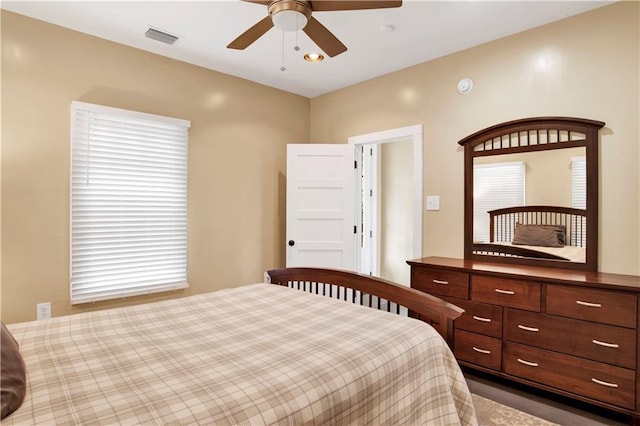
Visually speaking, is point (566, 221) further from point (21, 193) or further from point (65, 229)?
point (21, 193)

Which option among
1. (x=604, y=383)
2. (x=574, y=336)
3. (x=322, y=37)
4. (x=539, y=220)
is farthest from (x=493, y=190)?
(x=322, y=37)

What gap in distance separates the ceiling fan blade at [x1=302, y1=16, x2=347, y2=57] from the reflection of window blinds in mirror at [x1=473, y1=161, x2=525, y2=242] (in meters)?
1.68

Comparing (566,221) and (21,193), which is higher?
(21,193)

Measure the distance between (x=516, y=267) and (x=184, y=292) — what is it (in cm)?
296

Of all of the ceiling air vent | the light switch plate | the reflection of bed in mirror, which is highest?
the ceiling air vent

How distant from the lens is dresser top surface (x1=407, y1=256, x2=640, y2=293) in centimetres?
216

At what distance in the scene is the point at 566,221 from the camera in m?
2.69

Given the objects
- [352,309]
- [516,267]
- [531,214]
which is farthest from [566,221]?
[352,309]

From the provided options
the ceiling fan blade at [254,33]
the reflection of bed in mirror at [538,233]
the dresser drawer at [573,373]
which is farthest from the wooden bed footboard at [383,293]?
the ceiling fan blade at [254,33]

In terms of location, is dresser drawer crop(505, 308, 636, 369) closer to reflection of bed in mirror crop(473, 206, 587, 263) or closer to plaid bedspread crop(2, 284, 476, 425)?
reflection of bed in mirror crop(473, 206, 587, 263)

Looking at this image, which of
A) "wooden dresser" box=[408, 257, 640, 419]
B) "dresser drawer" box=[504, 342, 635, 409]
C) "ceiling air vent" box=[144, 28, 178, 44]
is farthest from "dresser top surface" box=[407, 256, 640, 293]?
"ceiling air vent" box=[144, 28, 178, 44]

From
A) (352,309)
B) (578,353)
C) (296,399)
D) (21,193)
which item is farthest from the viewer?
(21,193)

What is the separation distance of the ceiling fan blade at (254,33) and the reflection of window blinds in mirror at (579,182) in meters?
2.38

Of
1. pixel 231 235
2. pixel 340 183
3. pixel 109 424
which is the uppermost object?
pixel 340 183
